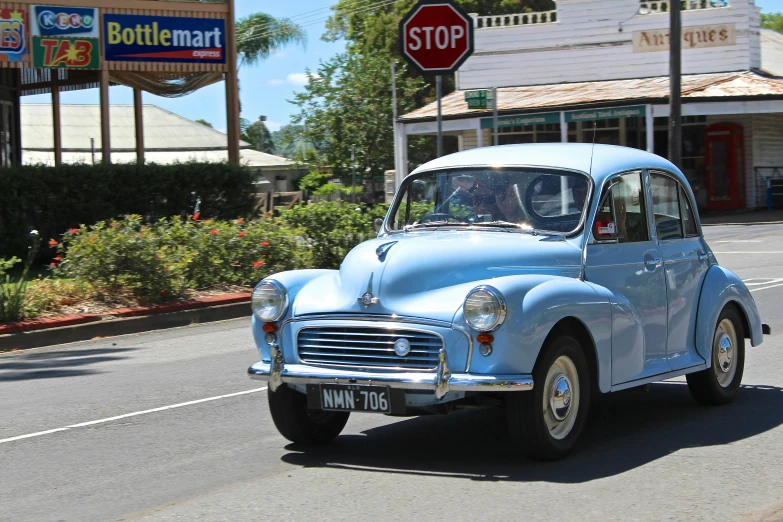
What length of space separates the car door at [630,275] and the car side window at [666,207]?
154mm

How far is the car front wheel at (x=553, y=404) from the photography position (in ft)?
20.1

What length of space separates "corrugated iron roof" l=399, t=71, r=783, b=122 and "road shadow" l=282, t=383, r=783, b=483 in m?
24.7

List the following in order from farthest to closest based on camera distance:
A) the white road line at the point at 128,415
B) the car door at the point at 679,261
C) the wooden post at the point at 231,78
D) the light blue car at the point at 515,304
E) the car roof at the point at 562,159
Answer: the wooden post at the point at 231,78
the white road line at the point at 128,415
the car door at the point at 679,261
the car roof at the point at 562,159
the light blue car at the point at 515,304

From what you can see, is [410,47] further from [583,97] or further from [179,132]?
[179,132]

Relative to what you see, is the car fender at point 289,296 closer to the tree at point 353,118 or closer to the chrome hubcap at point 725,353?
the chrome hubcap at point 725,353

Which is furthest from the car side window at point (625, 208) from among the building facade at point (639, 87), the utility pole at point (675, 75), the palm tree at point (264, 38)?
the palm tree at point (264, 38)

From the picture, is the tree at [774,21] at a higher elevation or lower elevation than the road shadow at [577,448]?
Result: higher

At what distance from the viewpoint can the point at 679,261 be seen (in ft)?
25.1

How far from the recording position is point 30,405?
8.85m

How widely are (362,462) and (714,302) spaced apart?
9.32 ft

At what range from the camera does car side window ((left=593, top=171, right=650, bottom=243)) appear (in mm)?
7172

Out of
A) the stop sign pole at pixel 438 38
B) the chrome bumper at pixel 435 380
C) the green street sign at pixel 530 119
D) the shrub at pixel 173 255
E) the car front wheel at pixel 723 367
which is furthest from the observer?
the green street sign at pixel 530 119

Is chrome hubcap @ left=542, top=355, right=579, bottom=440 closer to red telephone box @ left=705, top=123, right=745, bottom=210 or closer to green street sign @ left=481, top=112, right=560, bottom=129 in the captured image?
green street sign @ left=481, top=112, right=560, bottom=129

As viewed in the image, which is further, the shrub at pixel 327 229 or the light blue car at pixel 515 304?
the shrub at pixel 327 229
